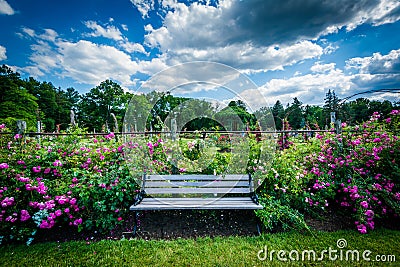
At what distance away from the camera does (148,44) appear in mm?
4812

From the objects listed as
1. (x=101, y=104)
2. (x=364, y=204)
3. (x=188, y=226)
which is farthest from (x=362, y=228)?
(x=101, y=104)

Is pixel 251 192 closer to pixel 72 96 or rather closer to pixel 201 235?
pixel 201 235

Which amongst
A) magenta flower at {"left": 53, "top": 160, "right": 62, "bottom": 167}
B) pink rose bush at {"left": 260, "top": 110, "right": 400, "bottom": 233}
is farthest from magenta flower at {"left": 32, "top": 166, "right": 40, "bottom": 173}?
pink rose bush at {"left": 260, "top": 110, "right": 400, "bottom": 233}

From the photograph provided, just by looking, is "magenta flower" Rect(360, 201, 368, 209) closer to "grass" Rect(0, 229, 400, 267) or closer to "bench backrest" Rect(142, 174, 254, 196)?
"grass" Rect(0, 229, 400, 267)

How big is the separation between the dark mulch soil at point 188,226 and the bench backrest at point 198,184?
302 mm

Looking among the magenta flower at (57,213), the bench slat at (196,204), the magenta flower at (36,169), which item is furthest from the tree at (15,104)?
the bench slat at (196,204)

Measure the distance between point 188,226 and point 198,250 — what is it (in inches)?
20.2

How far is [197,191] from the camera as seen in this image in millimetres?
2719

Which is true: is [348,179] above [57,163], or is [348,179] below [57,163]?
below

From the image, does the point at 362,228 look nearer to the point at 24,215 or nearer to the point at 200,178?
the point at 200,178

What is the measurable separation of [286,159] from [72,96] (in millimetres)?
45424

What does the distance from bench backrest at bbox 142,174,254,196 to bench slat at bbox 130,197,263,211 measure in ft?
0.36

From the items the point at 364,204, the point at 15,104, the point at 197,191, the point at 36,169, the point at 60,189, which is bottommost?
the point at 364,204

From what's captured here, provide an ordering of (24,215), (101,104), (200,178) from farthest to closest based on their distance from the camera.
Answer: (101,104)
(200,178)
(24,215)
